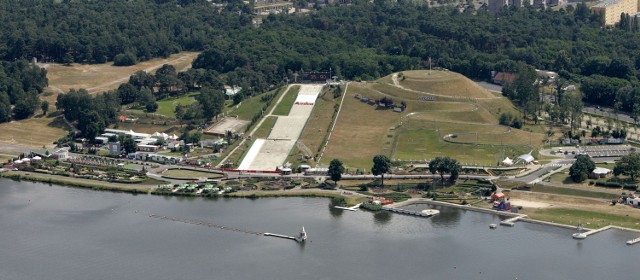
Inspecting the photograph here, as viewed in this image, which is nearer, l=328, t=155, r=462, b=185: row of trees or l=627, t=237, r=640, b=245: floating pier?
l=627, t=237, r=640, b=245: floating pier

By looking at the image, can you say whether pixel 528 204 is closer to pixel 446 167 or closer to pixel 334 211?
pixel 446 167

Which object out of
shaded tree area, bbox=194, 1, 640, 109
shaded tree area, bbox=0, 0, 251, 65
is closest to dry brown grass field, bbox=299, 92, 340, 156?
shaded tree area, bbox=194, 1, 640, 109

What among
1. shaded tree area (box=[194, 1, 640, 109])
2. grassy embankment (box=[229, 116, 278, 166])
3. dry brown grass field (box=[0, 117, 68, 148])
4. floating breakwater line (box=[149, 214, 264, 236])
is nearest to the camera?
floating breakwater line (box=[149, 214, 264, 236])

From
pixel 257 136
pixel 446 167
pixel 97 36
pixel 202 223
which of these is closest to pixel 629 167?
pixel 446 167

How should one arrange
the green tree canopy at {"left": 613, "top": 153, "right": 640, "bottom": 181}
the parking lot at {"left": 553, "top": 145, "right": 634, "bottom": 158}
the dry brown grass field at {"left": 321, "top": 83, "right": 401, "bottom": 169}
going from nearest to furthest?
the green tree canopy at {"left": 613, "top": 153, "right": 640, "bottom": 181} → the parking lot at {"left": 553, "top": 145, "right": 634, "bottom": 158} → the dry brown grass field at {"left": 321, "top": 83, "right": 401, "bottom": 169}

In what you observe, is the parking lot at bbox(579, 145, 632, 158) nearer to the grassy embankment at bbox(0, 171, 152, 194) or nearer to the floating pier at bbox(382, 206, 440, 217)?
the floating pier at bbox(382, 206, 440, 217)

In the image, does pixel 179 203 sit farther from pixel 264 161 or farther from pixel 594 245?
pixel 594 245
